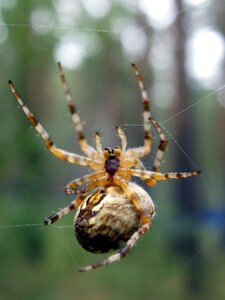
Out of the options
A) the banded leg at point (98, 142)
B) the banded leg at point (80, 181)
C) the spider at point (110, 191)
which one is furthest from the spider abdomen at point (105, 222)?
the banded leg at point (98, 142)

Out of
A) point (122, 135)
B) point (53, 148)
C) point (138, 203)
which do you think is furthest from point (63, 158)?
point (138, 203)

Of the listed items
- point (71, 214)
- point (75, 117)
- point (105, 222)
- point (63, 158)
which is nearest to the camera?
point (105, 222)

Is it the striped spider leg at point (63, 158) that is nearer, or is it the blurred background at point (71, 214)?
the striped spider leg at point (63, 158)

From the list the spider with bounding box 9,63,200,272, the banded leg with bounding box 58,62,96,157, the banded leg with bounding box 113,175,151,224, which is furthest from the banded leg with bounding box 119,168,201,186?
the banded leg with bounding box 58,62,96,157

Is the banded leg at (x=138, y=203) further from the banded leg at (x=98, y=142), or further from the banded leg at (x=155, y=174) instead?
the banded leg at (x=98, y=142)

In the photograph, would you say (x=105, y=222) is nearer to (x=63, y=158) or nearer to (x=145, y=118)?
(x=63, y=158)

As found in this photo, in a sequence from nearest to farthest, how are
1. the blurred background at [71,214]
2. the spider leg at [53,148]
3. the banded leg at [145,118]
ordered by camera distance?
1. the spider leg at [53,148]
2. the banded leg at [145,118]
3. the blurred background at [71,214]

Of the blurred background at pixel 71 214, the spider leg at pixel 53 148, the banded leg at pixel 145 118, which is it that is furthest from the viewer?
the blurred background at pixel 71 214

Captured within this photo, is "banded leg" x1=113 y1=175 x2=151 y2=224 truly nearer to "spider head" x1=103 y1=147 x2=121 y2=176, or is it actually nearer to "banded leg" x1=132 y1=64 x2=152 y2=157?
"spider head" x1=103 y1=147 x2=121 y2=176
